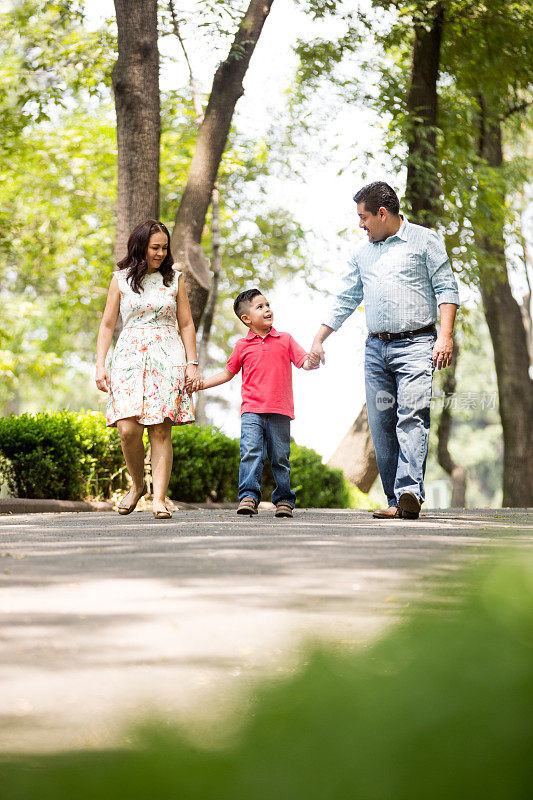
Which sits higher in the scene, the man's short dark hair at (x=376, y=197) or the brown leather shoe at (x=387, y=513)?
the man's short dark hair at (x=376, y=197)

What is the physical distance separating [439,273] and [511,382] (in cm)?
1378

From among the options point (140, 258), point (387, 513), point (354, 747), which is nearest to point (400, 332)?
point (387, 513)

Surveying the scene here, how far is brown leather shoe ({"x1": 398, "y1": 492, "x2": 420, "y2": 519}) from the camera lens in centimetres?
678

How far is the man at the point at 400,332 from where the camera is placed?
6836 millimetres

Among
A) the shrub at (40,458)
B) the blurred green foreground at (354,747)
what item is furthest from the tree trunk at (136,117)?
the blurred green foreground at (354,747)

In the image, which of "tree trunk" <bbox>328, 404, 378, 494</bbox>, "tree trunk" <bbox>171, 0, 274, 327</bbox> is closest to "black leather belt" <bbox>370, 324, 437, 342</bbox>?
"tree trunk" <bbox>171, 0, 274, 327</bbox>

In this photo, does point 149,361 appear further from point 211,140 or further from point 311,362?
point 211,140

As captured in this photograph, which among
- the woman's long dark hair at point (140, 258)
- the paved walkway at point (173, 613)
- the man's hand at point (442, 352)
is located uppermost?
the woman's long dark hair at point (140, 258)

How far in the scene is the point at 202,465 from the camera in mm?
11820

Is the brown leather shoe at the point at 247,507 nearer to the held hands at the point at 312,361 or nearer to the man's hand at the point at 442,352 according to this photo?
the held hands at the point at 312,361

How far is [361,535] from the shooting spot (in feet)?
17.4

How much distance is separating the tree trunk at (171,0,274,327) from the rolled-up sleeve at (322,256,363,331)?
553 cm

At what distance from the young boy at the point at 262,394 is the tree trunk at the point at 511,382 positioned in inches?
514

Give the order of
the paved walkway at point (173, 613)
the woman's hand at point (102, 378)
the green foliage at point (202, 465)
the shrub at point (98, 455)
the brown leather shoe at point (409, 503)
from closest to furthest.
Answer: the paved walkway at point (173, 613) < the brown leather shoe at point (409, 503) < the woman's hand at point (102, 378) < the shrub at point (98, 455) < the green foliage at point (202, 465)
